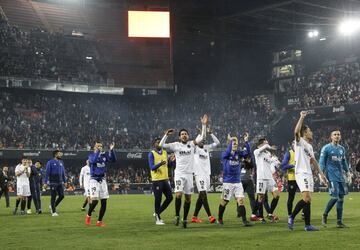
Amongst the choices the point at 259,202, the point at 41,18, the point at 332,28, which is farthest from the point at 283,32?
the point at 259,202

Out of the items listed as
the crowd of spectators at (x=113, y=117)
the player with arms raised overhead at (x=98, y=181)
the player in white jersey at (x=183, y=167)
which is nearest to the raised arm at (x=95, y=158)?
the player with arms raised overhead at (x=98, y=181)

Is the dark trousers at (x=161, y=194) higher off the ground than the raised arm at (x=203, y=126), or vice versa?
the raised arm at (x=203, y=126)

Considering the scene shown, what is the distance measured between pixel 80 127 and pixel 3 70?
8.75 metres

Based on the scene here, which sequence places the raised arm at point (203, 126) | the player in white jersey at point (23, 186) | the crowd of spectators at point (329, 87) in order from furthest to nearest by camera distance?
the crowd of spectators at point (329, 87)
the player in white jersey at point (23, 186)
the raised arm at point (203, 126)

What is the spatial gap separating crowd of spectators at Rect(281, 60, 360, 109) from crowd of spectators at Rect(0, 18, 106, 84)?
20277 mm

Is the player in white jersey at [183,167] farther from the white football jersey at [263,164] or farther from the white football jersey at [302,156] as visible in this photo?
the white football jersey at [302,156]

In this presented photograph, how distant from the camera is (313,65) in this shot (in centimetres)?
6300

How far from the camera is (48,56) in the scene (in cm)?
5628

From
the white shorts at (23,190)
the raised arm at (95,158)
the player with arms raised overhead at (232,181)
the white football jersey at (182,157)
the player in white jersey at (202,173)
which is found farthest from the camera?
the white shorts at (23,190)

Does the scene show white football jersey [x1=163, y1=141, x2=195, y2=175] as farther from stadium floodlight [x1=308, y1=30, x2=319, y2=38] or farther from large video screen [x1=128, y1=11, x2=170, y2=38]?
stadium floodlight [x1=308, y1=30, x2=319, y2=38]

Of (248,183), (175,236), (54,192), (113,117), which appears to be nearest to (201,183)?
(248,183)

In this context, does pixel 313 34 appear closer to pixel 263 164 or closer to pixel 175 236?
pixel 263 164

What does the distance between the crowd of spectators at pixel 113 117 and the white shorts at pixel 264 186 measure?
36.0 meters

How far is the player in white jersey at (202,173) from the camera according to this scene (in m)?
16.7
